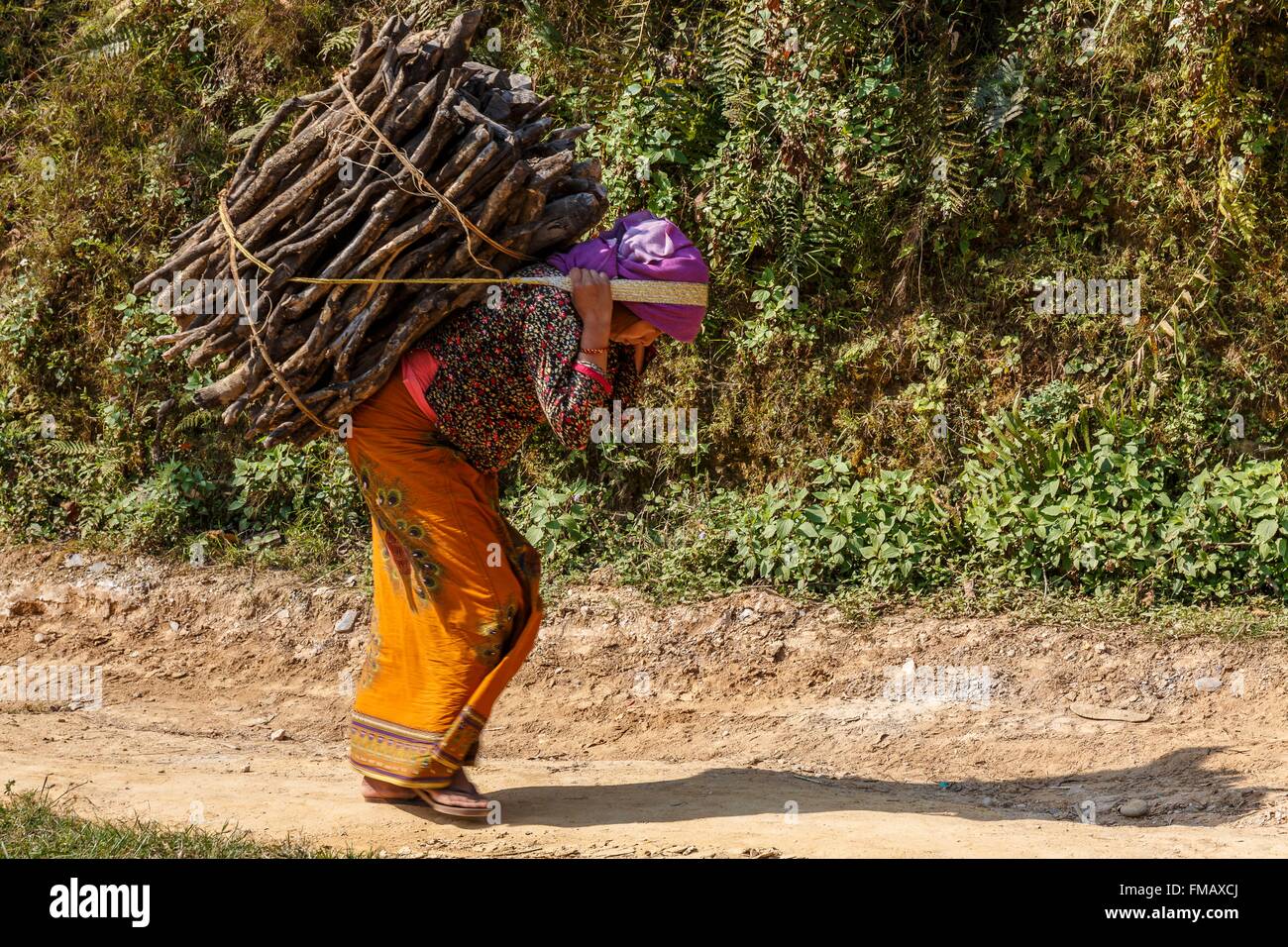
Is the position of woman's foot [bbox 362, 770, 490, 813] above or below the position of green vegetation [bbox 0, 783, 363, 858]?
below

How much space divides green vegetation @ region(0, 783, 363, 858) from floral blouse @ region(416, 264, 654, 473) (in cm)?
131

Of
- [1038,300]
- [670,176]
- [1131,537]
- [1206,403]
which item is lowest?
[1131,537]

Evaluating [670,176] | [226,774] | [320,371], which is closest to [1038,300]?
[670,176]

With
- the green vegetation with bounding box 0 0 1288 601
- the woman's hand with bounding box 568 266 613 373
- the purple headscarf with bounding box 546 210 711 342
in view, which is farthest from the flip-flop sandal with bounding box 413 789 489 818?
the green vegetation with bounding box 0 0 1288 601

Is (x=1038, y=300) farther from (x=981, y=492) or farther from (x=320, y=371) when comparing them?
(x=320, y=371)

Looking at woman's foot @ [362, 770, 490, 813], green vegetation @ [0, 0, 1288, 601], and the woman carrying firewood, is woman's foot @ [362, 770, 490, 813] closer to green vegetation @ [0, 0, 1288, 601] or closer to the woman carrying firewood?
the woman carrying firewood

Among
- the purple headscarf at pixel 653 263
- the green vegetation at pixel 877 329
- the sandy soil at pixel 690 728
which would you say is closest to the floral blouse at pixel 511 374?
the purple headscarf at pixel 653 263

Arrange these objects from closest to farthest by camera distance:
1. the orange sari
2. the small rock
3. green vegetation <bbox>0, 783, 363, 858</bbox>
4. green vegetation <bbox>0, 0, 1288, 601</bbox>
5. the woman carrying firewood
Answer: green vegetation <bbox>0, 783, 363, 858</bbox> < the woman carrying firewood < the orange sari < the small rock < green vegetation <bbox>0, 0, 1288, 601</bbox>

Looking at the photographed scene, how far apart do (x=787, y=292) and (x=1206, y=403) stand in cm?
217

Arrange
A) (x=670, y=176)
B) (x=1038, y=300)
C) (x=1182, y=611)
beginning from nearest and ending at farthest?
(x=1182, y=611) → (x=1038, y=300) → (x=670, y=176)

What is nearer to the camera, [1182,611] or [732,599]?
[1182,611]

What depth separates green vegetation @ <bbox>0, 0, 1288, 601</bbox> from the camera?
20.5ft

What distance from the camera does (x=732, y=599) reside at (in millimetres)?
6289

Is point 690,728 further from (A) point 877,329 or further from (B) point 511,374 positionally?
(A) point 877,329
